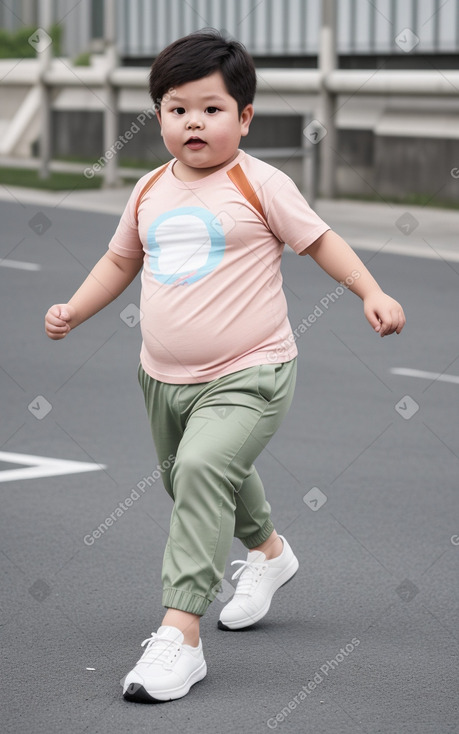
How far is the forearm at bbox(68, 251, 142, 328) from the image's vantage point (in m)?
4.36

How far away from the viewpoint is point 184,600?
3.92 meters

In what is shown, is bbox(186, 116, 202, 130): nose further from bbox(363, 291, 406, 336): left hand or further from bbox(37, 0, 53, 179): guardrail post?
bbox(37, 0, 53, 179): guardrail post

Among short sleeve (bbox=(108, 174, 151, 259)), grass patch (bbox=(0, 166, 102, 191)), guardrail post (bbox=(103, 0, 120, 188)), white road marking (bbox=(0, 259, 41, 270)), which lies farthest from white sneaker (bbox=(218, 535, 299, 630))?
guardrail post (bbox=(103, 0, 120, 188))

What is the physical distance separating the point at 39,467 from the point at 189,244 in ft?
8.90

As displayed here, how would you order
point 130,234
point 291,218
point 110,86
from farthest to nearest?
point 110,86, point 130,234, point 291,218

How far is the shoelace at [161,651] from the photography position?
12.8 ft

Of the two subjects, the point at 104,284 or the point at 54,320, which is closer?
the point at 54,320

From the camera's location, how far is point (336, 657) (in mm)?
4293

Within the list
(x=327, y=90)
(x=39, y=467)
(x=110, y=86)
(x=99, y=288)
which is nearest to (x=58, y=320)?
Answer: (x=99, y=288)

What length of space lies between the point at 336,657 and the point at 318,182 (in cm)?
1818

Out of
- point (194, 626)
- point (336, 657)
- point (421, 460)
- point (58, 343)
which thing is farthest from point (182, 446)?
point (58, 343)

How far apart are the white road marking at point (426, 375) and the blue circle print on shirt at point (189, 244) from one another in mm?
4872

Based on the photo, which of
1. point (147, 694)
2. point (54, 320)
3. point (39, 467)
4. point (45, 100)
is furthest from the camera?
→ point (45, 100)

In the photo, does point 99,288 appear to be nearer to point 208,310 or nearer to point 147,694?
point 208,310
